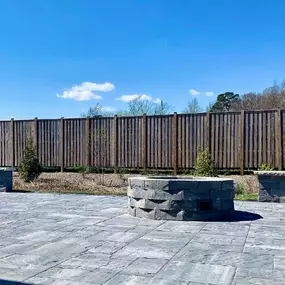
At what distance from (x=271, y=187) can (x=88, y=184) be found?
493cm

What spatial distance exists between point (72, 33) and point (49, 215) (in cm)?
670

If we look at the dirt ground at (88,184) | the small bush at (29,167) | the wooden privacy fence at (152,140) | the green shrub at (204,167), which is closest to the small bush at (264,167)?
the wooden privacy fence at (152,140)

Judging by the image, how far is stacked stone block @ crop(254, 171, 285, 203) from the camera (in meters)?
7.65

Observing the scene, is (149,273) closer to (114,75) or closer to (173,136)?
(173,136)

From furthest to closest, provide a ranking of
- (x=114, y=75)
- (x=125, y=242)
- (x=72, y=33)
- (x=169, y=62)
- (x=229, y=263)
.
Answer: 1. (x=114, y=75)
2. (x=169, y=62)
3. (x=72, y=33)
4. (x=125, y=242)
5. (x=229, y=263)

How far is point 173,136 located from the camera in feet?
39.1

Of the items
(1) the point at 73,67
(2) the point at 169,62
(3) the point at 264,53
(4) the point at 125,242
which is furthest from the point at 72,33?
(4) the point at 125,242

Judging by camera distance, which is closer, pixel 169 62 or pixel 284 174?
pixel 284 174

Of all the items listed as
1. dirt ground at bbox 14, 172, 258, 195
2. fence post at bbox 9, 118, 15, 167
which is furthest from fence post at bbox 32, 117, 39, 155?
dirt ground at bbox 14, 172, 258, 195

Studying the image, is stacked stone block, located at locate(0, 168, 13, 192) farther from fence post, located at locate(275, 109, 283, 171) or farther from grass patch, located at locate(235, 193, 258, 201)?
fence post, located at locate(275, 109, 283, 171)

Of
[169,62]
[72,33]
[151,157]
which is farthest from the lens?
[169,62]

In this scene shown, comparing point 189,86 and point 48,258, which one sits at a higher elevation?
point 189,86

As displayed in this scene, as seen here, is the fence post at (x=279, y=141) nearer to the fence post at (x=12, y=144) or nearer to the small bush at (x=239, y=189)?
the small bush at (x=239, y=189)

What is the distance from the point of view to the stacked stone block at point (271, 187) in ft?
25.1
